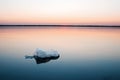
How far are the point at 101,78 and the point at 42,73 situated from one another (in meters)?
1.40

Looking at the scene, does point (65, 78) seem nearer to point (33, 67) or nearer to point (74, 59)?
point (33, 67)

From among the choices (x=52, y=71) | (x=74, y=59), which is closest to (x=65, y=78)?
(x=52, y=71)

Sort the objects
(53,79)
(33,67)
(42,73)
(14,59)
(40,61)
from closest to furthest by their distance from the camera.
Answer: (53,79), (42,73), (33,67), (40,61), (14,59)

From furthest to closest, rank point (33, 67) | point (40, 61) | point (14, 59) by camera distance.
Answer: point (14, 59), point (40, 61), point (33, 67)

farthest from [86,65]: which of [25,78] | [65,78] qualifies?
[25,78]

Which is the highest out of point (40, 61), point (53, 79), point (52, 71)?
point (40, 61)

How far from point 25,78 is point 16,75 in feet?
0.98

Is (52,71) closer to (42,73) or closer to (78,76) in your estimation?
(42,73)

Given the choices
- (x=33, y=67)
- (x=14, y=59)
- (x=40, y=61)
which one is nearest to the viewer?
(x=33, y=67)

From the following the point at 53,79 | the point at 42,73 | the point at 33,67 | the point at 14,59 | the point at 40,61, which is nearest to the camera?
the point at 53,79

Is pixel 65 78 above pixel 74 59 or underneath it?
underneath

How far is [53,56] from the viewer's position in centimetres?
677

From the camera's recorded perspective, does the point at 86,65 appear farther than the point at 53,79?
Yes

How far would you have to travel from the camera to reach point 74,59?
710 centimetres
